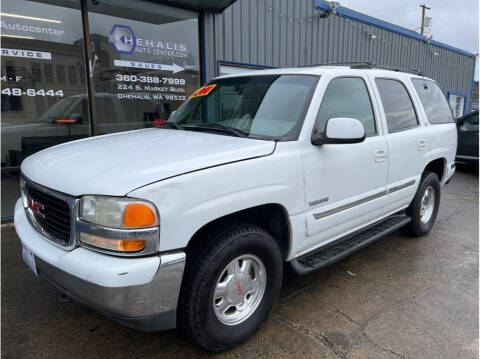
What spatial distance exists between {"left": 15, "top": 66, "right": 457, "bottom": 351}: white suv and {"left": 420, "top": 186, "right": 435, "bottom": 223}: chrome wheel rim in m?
0.93

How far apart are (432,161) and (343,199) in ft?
6.93

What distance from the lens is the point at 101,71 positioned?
6098 millimetres

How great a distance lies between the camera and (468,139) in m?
9.07

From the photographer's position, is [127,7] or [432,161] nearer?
[432,161]

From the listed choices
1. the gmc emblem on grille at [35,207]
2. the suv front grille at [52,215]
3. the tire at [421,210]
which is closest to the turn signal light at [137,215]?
the suv front grille at [52,215]

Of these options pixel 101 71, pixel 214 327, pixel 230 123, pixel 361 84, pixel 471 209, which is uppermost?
pixel 101 71

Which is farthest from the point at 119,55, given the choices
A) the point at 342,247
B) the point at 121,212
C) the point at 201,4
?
the point at 121,212

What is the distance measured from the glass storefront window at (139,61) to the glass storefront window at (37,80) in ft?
1.07

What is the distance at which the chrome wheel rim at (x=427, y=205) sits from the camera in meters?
4.68

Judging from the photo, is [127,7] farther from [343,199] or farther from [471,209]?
[471,209]

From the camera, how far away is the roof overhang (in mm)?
6635

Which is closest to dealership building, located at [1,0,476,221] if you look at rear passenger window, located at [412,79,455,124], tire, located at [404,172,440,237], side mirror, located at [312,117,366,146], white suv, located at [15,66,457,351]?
white suv, located at [15,66,457,351]

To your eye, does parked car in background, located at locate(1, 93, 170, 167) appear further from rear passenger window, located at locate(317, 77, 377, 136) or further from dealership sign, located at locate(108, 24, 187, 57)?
rear passenger window, located at locate(317, 77, 377, 136)

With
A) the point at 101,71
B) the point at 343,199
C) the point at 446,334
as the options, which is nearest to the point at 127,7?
the point at 101,71
